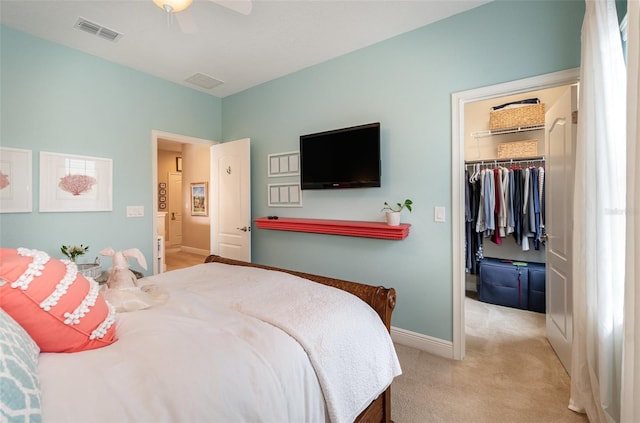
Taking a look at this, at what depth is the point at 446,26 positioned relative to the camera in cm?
235

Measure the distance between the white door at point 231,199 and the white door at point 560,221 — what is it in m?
3.05

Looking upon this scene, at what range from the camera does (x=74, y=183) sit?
2.73 metres

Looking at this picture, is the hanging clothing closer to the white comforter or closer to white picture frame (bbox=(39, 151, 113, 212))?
the white comforter

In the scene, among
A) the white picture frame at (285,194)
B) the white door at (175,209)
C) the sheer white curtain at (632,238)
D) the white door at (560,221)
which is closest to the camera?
the sheer white curtain at (632,238)

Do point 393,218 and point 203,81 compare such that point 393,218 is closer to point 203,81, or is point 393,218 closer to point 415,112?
point 415,112

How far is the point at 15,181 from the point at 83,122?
768mm

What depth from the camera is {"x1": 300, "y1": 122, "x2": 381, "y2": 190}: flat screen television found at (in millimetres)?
2643

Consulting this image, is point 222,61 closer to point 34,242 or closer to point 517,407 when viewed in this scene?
point 34,242

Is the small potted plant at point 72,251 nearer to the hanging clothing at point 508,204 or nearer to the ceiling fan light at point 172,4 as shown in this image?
the ceiling fan light at point 172,4

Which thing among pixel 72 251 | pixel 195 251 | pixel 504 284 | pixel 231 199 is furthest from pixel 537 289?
pixel 195 251

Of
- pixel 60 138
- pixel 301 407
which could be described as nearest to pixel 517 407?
pixel 301 407

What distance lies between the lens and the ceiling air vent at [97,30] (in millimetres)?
2348

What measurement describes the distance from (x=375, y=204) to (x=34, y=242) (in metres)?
3.09

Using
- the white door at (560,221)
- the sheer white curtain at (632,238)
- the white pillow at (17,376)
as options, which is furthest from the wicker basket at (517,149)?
the white pillow at (17,376)
